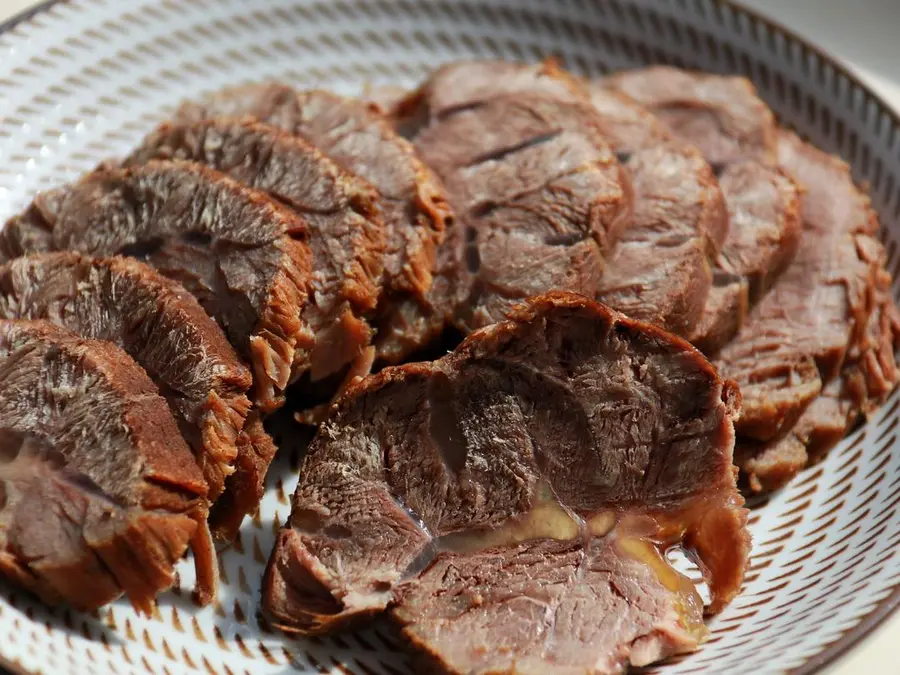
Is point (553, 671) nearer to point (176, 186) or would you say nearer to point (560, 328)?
point (560, 328)

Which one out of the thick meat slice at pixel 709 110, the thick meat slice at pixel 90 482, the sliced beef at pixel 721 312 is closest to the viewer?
the thick meat slice at pixel 90 482

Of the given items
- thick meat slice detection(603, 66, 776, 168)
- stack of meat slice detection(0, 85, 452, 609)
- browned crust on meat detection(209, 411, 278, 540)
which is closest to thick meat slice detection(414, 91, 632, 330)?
stack of meat slice detection(0, 85, 452, 609)

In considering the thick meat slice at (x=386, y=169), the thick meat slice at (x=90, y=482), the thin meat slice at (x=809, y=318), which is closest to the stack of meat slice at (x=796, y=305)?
the thin meat slice at (x=809, y=318)

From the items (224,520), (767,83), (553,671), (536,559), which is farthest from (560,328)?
(767,83)

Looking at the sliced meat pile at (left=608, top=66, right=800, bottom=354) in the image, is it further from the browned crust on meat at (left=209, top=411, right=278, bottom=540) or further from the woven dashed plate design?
the browned crust on meat at (left=209, top=411, right=278, bottom=540)

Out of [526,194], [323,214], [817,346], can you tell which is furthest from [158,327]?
[817,346]

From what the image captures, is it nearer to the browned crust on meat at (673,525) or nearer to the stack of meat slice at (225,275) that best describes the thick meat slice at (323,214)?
the stack of meat slice at (225,275)
